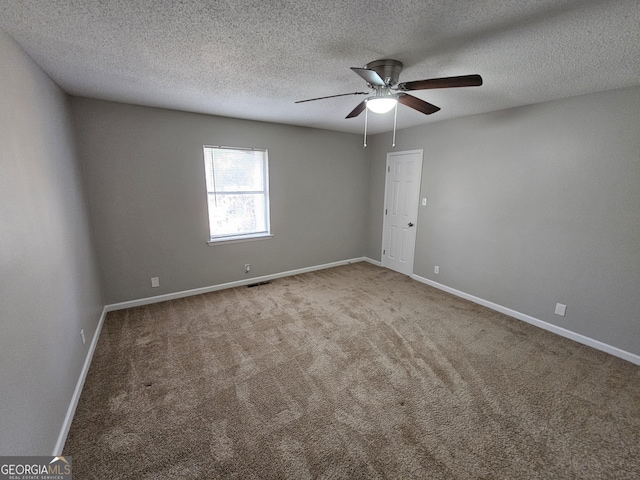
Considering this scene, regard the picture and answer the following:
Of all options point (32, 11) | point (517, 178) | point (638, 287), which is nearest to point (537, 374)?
point (638, 287)

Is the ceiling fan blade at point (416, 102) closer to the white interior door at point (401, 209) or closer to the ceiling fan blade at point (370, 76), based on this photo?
the ceiling fan blade at point (370, 76)

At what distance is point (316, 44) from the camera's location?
5.61 ft

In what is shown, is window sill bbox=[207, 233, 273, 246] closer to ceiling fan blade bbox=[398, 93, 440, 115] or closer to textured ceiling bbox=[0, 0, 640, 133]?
textured ceiling bbox=[0, 0, 640, 133]

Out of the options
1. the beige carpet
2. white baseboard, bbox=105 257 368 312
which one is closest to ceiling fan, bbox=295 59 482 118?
the beige carpet

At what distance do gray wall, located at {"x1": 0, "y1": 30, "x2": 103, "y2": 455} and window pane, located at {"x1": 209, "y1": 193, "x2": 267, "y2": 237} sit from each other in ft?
5.22

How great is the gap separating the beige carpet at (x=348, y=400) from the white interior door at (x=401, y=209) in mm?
1589

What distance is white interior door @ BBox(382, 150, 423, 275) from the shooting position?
438 centimetres

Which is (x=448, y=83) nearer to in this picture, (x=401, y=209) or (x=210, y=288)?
(x=401, y=209)

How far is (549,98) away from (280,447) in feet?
12.7

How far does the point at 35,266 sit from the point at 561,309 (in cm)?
453

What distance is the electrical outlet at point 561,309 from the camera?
2902mm

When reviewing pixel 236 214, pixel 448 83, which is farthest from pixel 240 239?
pixel 448 83

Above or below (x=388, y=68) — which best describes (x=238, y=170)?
below

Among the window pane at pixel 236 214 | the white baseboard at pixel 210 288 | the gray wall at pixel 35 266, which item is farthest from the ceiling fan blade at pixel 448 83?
the white baseboard at pixel 210 288
